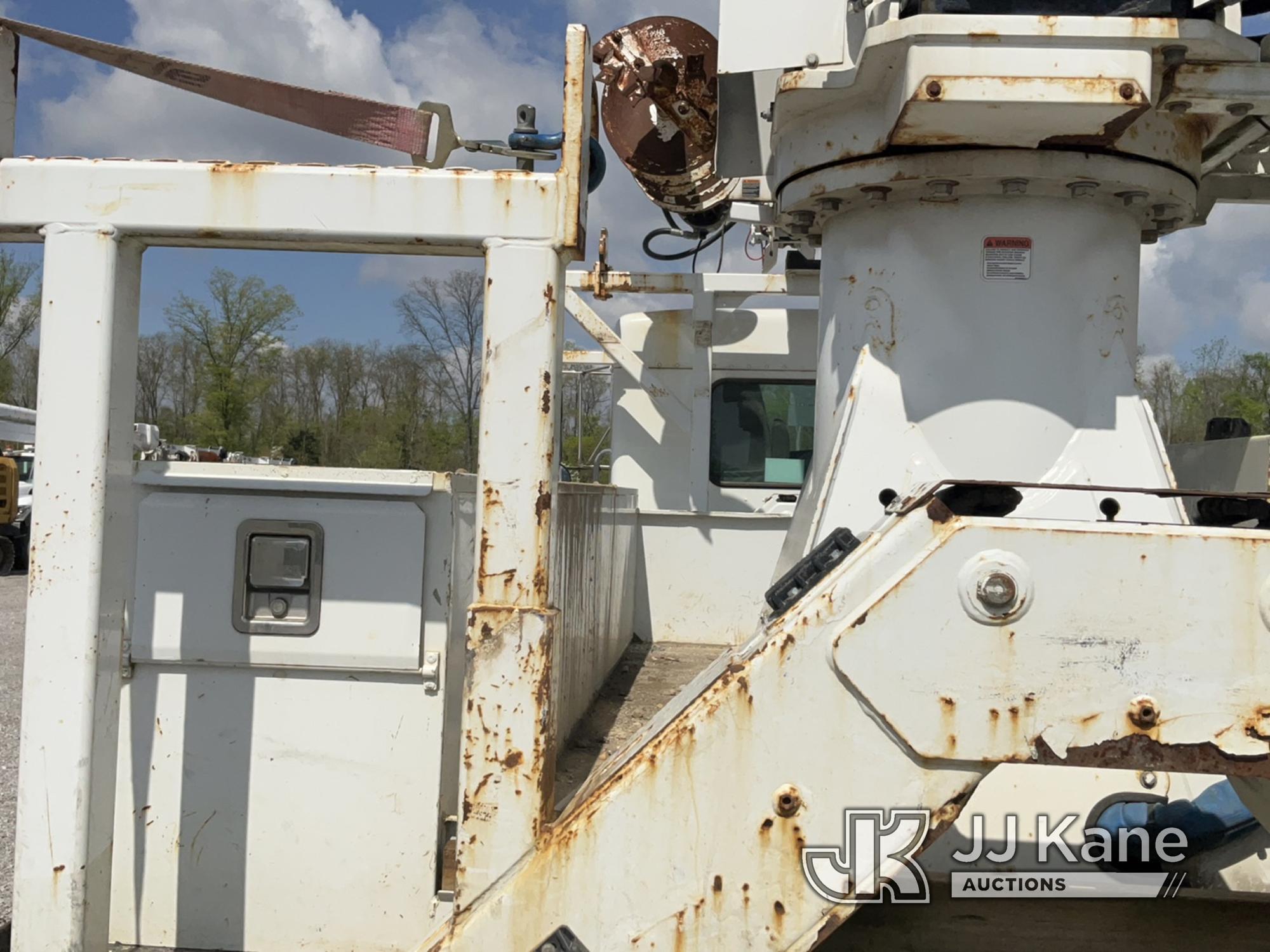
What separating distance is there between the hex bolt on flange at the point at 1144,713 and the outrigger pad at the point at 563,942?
2.65 feet

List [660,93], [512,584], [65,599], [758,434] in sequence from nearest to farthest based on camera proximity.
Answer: [512,584] < [65,599] < [660,93] < [758,434]

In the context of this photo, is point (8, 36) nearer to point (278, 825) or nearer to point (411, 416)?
point (278, 825)

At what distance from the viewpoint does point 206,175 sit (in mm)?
1807

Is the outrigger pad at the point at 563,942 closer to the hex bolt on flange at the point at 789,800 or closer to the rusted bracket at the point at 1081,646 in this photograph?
the hex bolt on flange at the point at 789,800

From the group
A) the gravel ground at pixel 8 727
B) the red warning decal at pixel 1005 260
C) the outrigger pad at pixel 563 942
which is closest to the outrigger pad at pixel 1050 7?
A: the red warning decal at pixel 1005 260

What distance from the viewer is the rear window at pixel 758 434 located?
241 inches

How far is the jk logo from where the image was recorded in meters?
1.45

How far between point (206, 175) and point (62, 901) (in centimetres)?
123

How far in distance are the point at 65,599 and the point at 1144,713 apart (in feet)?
5.44

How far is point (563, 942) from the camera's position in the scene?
5.14 ft

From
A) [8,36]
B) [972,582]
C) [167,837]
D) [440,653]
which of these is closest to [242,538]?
[440,653]

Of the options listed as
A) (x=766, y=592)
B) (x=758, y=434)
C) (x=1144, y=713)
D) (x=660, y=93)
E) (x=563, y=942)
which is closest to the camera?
(x=1144, y=713)

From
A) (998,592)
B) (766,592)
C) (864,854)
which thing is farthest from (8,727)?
(998,592)

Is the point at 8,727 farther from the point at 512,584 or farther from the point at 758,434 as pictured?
the point at 512,584
